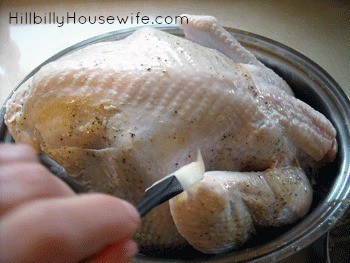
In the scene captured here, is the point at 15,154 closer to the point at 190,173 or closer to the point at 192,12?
the point at 190,173

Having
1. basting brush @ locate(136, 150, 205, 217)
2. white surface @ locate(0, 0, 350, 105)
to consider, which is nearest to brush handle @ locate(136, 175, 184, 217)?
basting brush @ locate(136, 150, 205, 217)

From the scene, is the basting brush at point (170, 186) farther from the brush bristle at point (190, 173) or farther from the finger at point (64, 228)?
the finger at point (64, 228)

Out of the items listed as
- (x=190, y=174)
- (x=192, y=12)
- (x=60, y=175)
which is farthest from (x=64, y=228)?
(x=192, y=12)

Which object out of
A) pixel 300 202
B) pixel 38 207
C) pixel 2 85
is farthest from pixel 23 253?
pixel 2 85

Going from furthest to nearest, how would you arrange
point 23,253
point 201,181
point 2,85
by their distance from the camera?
point 2,85 < point 201,181 < point 23,253

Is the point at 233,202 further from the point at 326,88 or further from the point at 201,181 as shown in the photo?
the point at 326,88

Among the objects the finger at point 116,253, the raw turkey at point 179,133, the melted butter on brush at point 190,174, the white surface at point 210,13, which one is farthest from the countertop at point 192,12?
the finger at point 116,253
